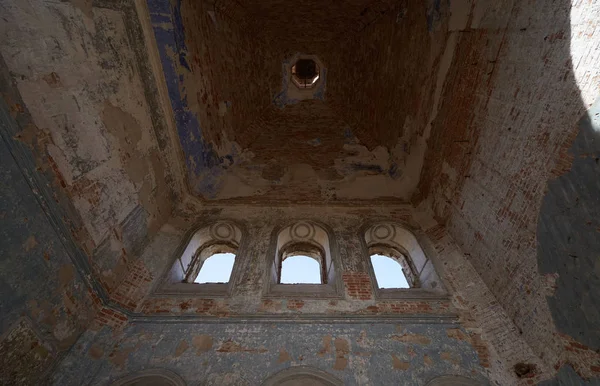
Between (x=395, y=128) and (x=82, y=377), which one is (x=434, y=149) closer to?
(x=395, y=128)

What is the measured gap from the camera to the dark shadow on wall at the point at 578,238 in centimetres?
275

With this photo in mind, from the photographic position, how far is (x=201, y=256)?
582cm

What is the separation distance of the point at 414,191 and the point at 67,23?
6.63m

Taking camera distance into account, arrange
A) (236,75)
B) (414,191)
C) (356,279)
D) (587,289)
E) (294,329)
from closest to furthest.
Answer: (587,289) → (294,329) → (356,279) → (414,191) → (236,75)

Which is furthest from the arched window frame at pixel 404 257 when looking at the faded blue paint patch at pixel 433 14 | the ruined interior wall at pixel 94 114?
the ruined interior wall at pixel 94 114

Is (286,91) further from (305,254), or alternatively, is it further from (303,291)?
(303,291)

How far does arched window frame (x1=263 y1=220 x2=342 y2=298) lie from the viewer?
4508 millimetres

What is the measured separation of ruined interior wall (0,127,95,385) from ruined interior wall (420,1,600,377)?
5.48 metres

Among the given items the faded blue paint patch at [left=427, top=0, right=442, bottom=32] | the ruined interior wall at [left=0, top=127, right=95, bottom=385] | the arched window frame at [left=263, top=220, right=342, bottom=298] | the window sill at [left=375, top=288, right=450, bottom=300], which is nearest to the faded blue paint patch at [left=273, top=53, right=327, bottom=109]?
the faded blue paint patch at [left=427, top=0, right=442, bottom=32]

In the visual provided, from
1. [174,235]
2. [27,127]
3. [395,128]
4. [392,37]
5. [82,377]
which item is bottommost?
[82,377]

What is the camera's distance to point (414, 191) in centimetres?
656

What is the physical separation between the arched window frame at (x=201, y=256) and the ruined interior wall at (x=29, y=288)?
1.22 meters

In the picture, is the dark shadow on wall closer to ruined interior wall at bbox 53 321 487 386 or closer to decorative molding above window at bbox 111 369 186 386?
ruined interior wall at bbox 53 321 487 386

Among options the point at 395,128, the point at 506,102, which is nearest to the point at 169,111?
the point at 395,128
